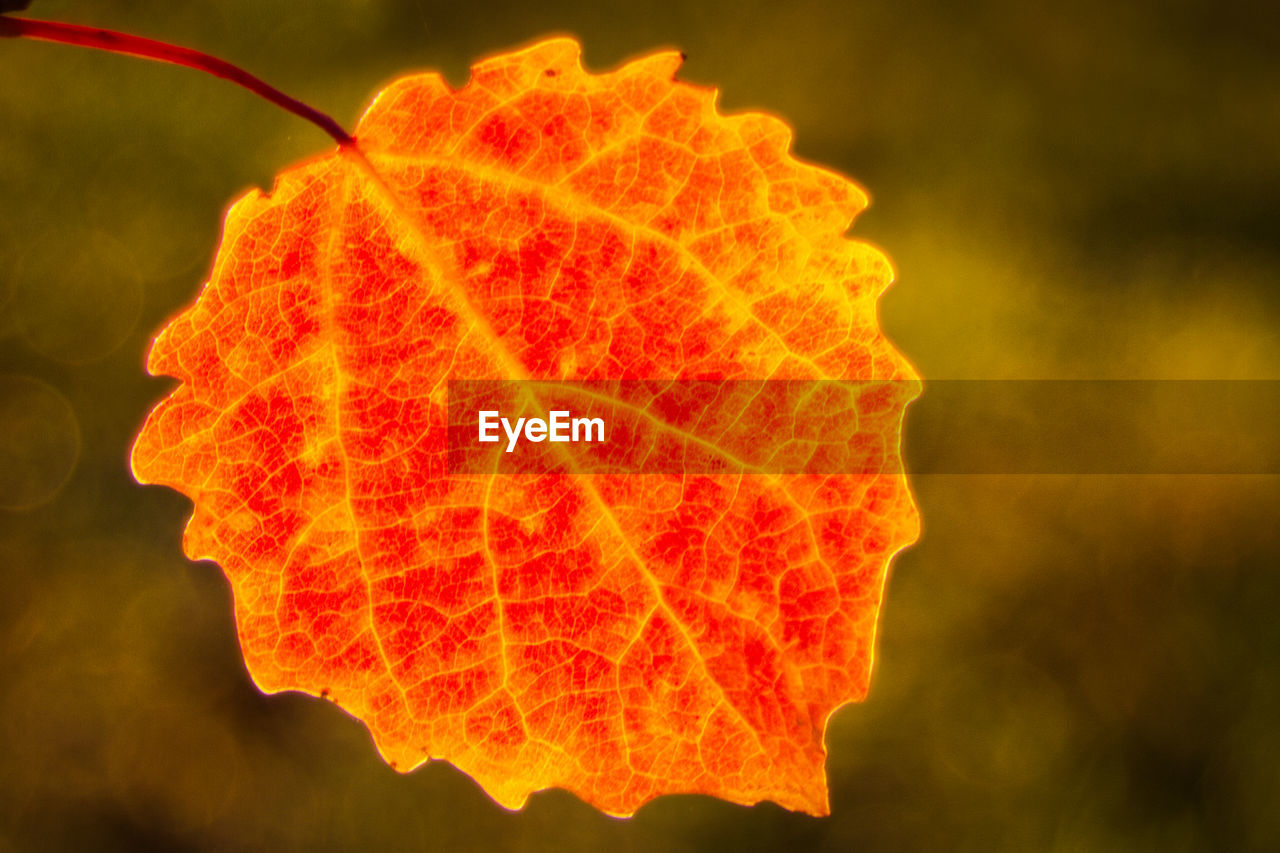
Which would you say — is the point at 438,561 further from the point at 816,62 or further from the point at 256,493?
the point at 816,62

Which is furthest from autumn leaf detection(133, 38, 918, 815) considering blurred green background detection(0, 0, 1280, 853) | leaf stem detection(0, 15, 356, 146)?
blurred green background detection(0, 0, 1280, 853)

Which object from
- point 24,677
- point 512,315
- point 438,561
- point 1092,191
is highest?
point 1092,191

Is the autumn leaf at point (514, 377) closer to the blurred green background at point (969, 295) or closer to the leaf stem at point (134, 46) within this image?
the leaf stem at point (134, 46)

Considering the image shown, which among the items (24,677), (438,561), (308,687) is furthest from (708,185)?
(24,677)

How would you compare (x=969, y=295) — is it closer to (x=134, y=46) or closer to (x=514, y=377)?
(x=514, y=377)

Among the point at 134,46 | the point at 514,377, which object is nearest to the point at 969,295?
the point at 514,377

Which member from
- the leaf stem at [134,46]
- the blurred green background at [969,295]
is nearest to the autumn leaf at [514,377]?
the leaf stem at [134,46]
